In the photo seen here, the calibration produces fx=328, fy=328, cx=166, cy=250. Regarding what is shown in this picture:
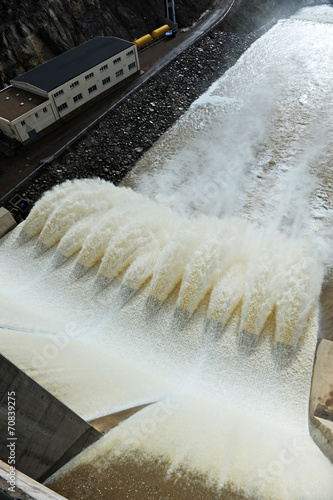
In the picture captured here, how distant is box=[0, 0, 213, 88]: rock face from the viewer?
90.4 feet

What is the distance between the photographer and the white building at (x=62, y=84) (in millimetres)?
23562

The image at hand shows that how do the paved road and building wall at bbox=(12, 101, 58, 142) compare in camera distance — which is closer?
the paved road

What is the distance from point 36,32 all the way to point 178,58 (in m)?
12.8

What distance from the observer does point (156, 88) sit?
93.6 ft

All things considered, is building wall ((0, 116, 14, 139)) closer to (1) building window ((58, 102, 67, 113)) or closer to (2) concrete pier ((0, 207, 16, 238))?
(1) building window ((58, 102, 67, 113))

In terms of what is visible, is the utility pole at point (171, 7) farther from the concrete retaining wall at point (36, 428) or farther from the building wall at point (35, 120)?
the concrete retaining wall at point (36, 428)

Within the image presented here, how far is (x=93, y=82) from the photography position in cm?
2678

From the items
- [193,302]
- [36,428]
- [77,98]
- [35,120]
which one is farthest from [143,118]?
[36,428]

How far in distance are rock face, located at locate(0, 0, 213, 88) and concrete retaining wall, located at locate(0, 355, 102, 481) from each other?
88.0 ft

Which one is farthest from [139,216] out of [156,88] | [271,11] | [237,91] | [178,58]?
[271,11]

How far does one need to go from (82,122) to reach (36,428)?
2255 cm

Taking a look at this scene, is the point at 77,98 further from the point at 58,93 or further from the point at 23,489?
the point at 23,489

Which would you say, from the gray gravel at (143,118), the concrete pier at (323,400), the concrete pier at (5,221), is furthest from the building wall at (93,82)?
the concrete pier at (323,400)

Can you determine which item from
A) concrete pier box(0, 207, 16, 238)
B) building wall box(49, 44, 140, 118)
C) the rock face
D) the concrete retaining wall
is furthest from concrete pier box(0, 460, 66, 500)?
the rock face
